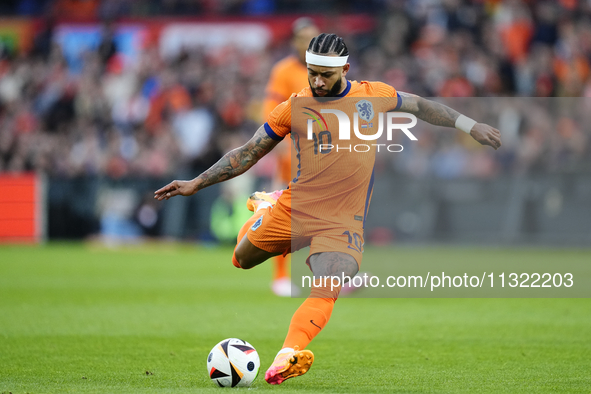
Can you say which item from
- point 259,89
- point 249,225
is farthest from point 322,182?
point 259,89

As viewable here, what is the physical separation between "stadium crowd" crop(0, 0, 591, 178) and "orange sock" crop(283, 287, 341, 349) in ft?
35.7

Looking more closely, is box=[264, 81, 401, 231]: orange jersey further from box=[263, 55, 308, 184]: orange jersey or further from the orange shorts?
box=[263, 55, 308, 184]: orange jersey

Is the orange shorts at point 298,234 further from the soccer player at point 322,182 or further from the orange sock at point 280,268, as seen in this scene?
the orange sock at point 280,268

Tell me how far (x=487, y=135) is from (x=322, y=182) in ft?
3.66

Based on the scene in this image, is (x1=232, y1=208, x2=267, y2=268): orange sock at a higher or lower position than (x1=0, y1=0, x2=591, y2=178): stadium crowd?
lower

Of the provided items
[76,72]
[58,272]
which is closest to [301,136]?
[58,272]

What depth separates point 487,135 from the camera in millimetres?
5719

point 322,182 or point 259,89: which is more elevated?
point 259,89

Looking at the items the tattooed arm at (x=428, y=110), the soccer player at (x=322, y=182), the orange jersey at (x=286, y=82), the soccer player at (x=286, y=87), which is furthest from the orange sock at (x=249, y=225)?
the orange jersey at (x=286, y=82)

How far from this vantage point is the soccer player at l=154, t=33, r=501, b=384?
18.1 feet

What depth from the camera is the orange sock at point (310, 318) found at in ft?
16.9

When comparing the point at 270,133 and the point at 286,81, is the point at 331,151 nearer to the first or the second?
the point at 270,133

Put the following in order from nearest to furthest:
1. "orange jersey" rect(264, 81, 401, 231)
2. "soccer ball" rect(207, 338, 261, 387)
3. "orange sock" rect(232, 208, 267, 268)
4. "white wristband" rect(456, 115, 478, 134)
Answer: "soccer ball" rect(207, 338, 261, 387) < "orange jersey" rect(264, 81, 401, 231) < "white wristband" rect(456, 115, 478, 134) < "orange sock" rect(232, 208, 267, 268)

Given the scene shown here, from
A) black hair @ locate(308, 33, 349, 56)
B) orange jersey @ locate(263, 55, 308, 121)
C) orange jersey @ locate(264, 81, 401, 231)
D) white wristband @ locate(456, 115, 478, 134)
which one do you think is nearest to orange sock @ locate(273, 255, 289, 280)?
orange jersey @ locate(263, 55, 308, 121)
